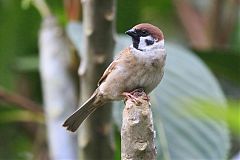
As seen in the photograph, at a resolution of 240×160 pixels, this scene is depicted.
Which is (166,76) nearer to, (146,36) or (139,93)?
(146,36)

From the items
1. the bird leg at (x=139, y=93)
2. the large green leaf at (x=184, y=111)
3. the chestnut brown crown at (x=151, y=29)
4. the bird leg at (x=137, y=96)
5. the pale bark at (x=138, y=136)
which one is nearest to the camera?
the pale bark at (x=138, y=136)

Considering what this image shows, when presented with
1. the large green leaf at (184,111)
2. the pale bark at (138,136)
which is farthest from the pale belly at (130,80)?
the pale bark at (138,136)

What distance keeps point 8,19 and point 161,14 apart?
2.29ft

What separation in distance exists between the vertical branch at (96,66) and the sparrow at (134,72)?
0.07 feet

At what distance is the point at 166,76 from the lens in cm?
200

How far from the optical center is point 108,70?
62.1 inches

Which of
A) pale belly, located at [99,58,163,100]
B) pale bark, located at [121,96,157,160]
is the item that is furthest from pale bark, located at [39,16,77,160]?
pale bark, located at [121,96,157,160]

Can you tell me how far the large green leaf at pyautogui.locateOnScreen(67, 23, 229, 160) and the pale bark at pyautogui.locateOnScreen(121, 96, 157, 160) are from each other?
60cm

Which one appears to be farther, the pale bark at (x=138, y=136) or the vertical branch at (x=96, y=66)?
the vertical branch at (x=96, y=66)

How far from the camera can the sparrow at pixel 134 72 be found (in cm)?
157

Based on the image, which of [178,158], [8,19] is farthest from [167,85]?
[8,19]

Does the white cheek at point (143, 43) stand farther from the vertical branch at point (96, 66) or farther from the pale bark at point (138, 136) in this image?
the pale bark at point (138, 136)

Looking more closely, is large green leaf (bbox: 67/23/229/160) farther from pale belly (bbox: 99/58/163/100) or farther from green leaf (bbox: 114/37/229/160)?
pale belly (bbox: 99/58/163/100)

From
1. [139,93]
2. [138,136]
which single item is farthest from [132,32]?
[138,136]
